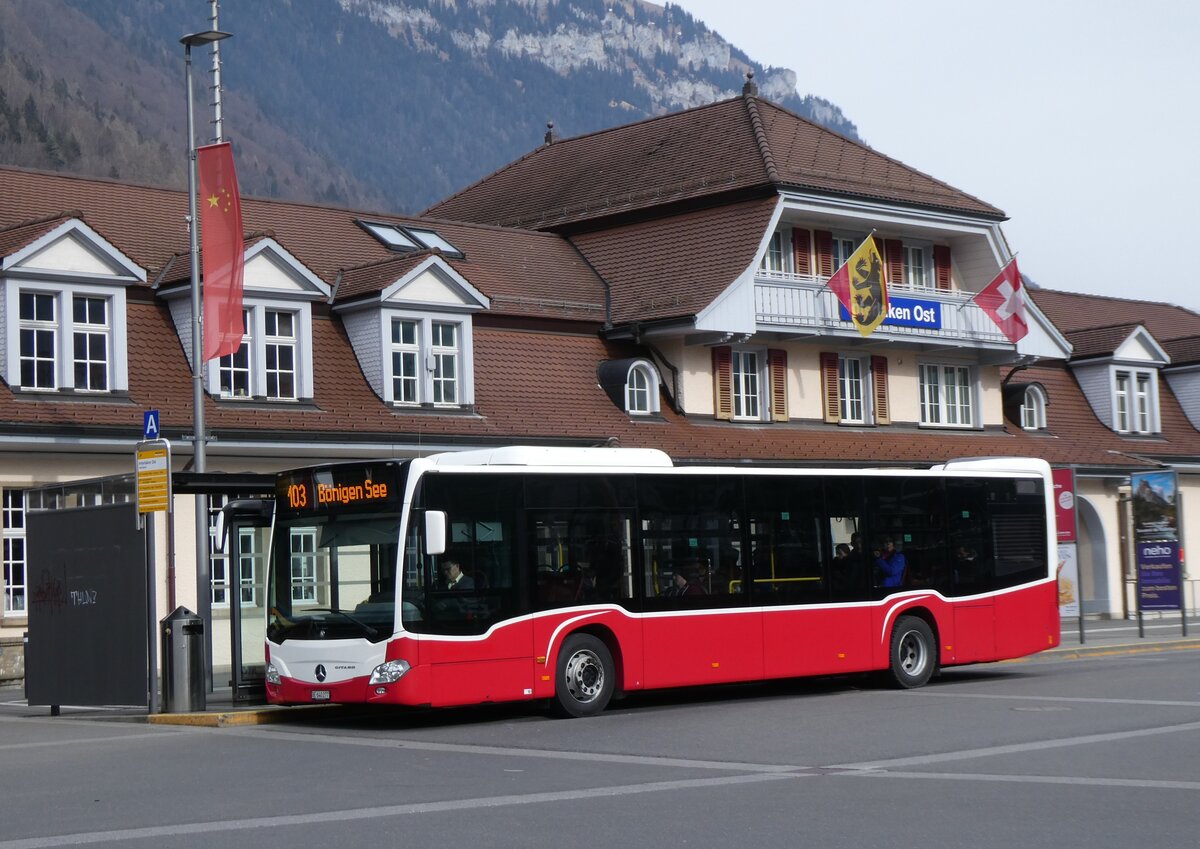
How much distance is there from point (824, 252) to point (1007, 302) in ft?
13.9

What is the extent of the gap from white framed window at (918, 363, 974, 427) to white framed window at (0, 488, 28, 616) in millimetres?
21362

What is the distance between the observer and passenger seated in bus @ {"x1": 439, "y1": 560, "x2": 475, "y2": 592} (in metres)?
18.3

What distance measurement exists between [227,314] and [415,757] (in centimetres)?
866

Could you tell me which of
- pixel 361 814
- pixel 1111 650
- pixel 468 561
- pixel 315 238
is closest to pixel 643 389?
pixel 315 238

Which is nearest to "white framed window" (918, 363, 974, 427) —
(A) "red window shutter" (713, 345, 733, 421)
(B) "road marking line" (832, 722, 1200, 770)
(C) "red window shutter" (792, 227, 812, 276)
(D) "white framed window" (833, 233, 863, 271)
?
(D) "white framed window" (833, 233, 863, 271)

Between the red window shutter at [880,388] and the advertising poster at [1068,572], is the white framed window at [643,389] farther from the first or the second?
the advertising poster at [1068,572]

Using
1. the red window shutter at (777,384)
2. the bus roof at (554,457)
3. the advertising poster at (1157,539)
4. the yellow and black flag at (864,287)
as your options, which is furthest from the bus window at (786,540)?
the red window shutter at (777,384)

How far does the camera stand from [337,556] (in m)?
18.5

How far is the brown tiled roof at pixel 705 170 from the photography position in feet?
123

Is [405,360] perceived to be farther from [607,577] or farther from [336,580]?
[336,580]

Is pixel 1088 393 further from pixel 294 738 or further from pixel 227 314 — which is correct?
pixel 294 738

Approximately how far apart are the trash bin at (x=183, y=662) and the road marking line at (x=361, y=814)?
8.65 metres

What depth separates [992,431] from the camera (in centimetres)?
4212

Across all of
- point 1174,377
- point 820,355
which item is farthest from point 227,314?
point 1174,377
